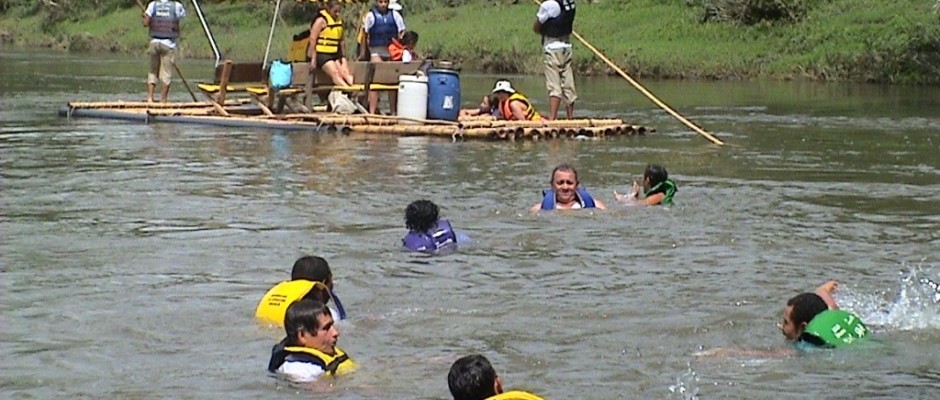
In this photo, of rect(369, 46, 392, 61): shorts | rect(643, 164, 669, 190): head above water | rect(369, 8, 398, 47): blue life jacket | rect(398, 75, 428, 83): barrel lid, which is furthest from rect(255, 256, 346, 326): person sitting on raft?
rect(369, 46, 392, 61): shorts

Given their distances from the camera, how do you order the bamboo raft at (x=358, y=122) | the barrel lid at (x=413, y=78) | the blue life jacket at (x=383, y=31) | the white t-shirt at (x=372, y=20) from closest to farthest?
the bamboo raft at (x=358, y=122)
the barrel lid at (x=413, y=78)
the white t-shirt at (x=372, y=20)
the blue life jacket at (x=383, y=31)

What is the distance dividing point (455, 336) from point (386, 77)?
12.1m

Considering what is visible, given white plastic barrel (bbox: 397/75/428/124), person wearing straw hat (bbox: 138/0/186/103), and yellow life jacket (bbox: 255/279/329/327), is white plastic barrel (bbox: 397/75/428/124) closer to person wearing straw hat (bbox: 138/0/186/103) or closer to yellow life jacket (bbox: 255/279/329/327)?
person wearing straw hat (bbox: 138/0/186/103)

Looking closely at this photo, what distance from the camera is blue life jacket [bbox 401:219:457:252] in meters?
12.0

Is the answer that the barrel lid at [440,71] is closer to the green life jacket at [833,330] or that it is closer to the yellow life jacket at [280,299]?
the yellow life jacket at [280,299]

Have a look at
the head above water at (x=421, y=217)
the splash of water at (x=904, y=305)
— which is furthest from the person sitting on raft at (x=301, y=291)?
the splash of water at (x=904, y=305)

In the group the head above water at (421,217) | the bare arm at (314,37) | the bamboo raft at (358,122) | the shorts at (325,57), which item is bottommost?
the bamboo raft at (358,122)

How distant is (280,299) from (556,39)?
1152 cm

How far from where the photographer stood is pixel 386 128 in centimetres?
2036

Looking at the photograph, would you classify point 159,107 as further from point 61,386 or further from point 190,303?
point 61,386

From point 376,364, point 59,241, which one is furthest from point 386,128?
point 376,364

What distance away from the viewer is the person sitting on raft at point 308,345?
326 inches

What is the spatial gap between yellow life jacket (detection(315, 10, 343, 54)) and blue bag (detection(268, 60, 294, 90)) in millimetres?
430

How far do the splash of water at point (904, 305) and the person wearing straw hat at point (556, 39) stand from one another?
9.91m
